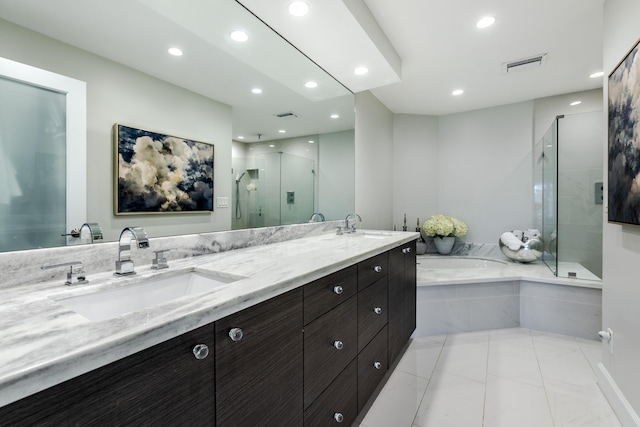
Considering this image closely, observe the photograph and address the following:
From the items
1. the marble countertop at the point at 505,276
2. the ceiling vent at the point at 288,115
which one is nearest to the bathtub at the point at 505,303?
the marble countertop at the point at 505,276

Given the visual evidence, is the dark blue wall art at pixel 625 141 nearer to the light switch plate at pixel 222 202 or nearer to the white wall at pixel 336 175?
the white wall at pixel 336 175

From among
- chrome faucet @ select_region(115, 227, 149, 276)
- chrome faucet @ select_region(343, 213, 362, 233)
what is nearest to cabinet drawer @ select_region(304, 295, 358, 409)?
chrome faucet @ select_region(115, 227, 149, 276)

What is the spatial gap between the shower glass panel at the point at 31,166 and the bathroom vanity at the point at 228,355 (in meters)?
0.19

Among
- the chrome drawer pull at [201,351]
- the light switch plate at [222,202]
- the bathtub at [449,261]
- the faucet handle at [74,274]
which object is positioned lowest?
the bathtub at [449,261]

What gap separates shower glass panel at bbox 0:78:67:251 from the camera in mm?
878

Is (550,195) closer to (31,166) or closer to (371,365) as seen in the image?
(371,365)

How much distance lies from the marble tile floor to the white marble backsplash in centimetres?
118

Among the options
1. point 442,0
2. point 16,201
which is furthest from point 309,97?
point 16,201

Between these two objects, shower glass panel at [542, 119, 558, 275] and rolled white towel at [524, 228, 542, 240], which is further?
rolled white towel at [524, 228, 542, 240]

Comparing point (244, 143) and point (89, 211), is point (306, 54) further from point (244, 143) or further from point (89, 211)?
point (89, 211)

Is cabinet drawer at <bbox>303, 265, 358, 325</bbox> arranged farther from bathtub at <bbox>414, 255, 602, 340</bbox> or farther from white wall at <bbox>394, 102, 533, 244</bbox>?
white wall at <bbox>394, 102, 533, 244</bbox>

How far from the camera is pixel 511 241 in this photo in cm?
330

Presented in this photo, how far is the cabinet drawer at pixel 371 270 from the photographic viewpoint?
1480 millimetres

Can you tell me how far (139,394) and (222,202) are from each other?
110 centimetres
